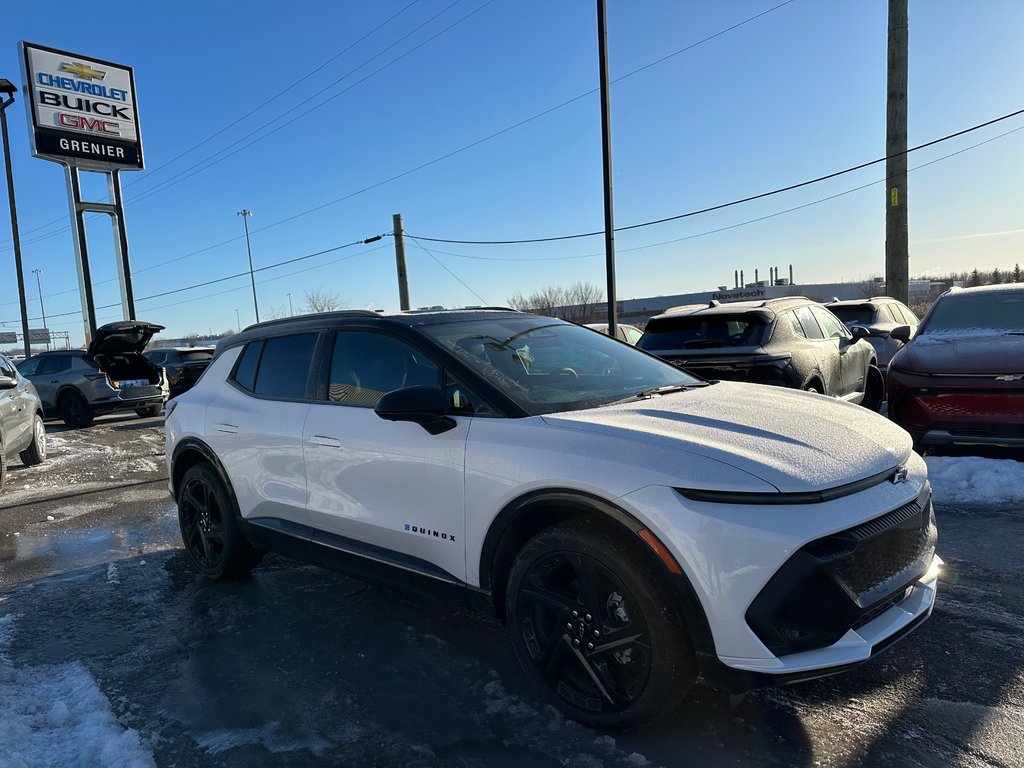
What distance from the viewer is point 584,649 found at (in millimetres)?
2545

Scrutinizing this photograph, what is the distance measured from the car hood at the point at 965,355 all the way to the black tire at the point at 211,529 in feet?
19.5

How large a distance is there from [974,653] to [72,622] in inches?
190

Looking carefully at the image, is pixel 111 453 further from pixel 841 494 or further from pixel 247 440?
pixel 841 494

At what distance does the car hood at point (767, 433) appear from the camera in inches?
89.9

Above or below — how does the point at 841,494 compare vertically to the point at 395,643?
above

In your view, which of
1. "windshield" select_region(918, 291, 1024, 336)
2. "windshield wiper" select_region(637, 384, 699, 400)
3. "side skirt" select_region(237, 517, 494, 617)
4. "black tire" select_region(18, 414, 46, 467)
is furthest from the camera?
"black tire" select_region(18, 414, 46, 467)

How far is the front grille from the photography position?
84.3 inches

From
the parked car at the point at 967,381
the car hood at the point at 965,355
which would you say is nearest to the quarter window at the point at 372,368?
the parked car at the point at 967,381

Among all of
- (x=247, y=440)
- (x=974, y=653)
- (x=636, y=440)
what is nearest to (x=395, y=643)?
(x=247, y=440)

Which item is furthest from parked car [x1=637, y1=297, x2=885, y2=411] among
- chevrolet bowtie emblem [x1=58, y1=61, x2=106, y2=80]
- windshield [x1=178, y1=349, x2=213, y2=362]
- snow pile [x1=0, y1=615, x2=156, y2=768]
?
chevrolet bowtie emblem [x1=58, y1=61, x2=106, y2=80]

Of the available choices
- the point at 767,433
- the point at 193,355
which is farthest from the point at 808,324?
the point at 193,355

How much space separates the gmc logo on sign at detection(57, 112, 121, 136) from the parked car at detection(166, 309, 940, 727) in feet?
56.6

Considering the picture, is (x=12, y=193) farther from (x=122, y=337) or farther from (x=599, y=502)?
(x=599, y=502)

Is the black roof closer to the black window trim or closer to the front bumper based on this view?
the black window trim
